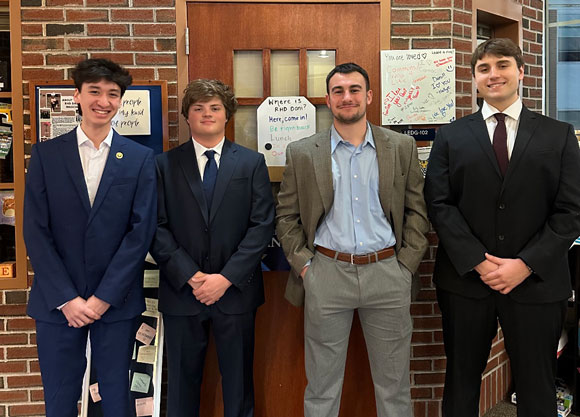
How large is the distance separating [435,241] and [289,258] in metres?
0.86

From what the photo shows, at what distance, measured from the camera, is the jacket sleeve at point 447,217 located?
215cm

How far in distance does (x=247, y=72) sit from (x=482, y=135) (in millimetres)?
1227

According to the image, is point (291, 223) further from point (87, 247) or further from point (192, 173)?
point (87, 247)

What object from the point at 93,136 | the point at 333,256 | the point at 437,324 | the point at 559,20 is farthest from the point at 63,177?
the point at 559,20

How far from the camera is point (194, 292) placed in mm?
2270

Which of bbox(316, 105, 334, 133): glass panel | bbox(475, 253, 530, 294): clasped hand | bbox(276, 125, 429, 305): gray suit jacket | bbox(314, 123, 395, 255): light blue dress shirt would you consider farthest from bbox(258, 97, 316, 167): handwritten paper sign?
bbox(475, 253, 530, 294): clasped hand

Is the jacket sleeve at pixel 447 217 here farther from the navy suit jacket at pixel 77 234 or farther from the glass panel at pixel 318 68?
the navy suit jacket at pixel 77 234

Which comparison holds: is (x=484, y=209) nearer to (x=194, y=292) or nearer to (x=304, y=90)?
(x=304, y=90)

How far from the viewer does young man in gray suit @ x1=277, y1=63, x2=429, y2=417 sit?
2.27 meters

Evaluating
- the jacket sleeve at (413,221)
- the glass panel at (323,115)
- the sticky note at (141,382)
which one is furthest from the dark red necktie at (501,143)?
the sticky note at (141,382)

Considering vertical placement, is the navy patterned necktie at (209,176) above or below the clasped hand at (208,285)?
above

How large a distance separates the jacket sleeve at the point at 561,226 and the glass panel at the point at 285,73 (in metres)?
1.34

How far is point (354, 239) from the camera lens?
2.27m

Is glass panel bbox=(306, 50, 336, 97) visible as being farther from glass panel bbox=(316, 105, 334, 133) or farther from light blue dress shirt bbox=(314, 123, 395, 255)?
light blue dress shirt bbox=(314, 123, 395, 255)
